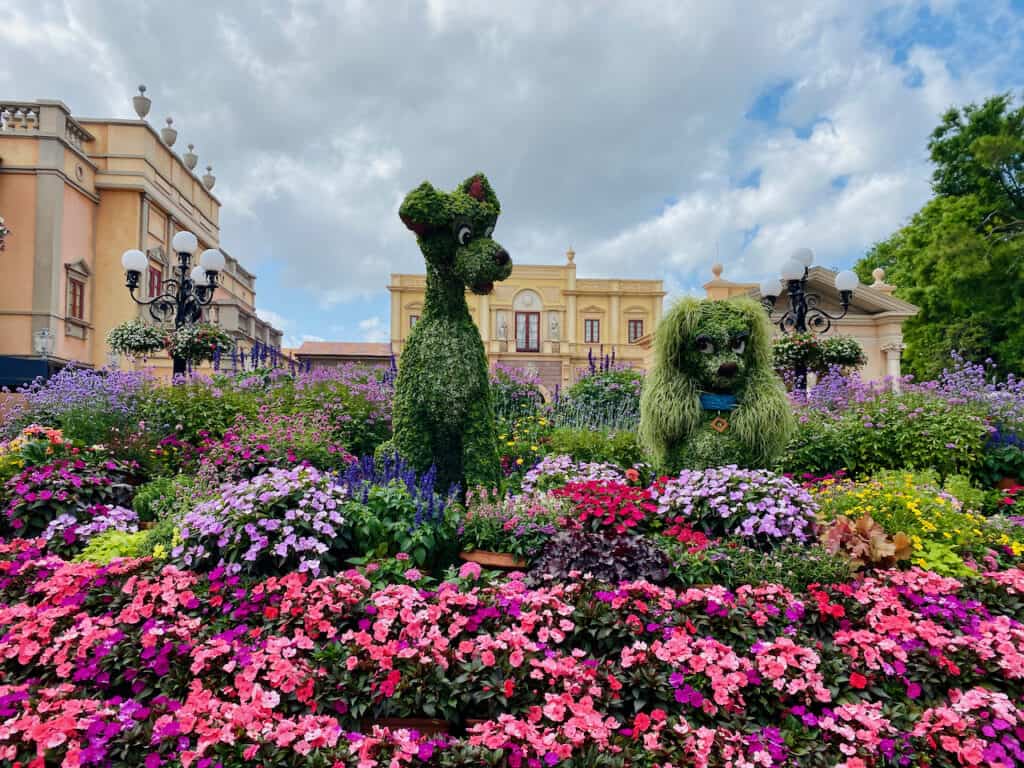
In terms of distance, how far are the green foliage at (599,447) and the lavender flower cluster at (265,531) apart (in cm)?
314

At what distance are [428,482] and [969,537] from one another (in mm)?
3414

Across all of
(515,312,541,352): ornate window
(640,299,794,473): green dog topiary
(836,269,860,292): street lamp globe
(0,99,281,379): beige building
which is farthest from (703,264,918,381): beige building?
(0,99,281,379): beige building

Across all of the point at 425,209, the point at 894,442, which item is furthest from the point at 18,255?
the point at 894,442

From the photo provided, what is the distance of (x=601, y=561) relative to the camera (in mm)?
3232

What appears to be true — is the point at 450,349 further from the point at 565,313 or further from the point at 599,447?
the point at 565,313

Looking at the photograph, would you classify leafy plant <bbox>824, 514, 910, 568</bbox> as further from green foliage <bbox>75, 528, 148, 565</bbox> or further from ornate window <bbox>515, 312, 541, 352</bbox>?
ornate window <bbox>515, 312, 541, 352</bbox>

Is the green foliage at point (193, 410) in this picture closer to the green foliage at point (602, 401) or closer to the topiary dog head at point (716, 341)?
the green foliage at point (602, 401)

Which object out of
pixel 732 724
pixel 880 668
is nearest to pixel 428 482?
pixel 732 724

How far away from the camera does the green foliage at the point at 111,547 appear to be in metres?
3.78

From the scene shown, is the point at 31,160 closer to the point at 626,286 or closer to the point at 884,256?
the point at 626,286

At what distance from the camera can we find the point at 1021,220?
751 inches

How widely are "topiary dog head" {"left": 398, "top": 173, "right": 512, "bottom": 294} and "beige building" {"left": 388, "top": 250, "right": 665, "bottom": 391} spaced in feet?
94.0

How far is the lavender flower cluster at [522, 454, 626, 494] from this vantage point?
5027 mm

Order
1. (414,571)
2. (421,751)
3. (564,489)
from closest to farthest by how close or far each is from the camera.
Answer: (421,751) → (414,571) → (564,489)
